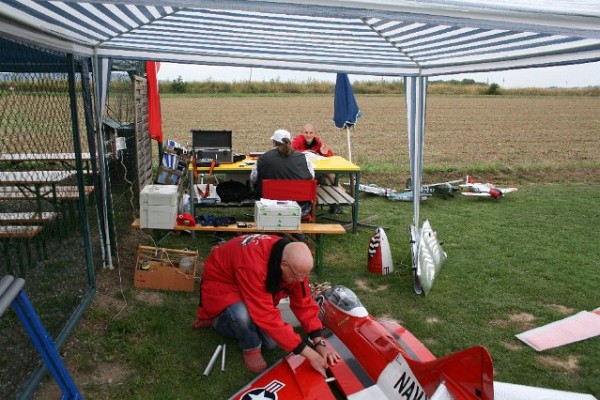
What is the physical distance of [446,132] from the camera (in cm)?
2525

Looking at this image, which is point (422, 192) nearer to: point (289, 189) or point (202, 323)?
point (289, 189)

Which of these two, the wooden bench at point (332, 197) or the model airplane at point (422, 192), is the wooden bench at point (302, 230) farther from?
the model airplane at point (422, 192)

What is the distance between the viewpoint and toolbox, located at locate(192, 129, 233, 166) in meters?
7.61

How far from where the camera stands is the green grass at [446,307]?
422 cm

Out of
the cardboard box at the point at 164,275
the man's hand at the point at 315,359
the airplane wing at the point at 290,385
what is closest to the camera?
the airplane wing at the point at 290,385

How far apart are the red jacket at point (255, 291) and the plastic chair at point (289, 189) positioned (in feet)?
6.96

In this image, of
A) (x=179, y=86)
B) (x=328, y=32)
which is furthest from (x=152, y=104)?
(x=179, y=86)

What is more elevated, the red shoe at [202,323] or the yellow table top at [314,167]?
the yellow table top at [314,167]

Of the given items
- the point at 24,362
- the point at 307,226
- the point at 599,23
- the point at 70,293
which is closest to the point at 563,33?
the point at 599,23

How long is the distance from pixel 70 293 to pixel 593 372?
5.05 meters

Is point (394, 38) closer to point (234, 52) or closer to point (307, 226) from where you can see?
point (234, 52)

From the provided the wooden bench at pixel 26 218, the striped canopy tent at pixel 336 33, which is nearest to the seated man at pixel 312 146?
the striped canopy tent at pixel 336 33

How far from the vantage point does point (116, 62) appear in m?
7.05

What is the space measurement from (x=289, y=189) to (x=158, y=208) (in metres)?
1.67
